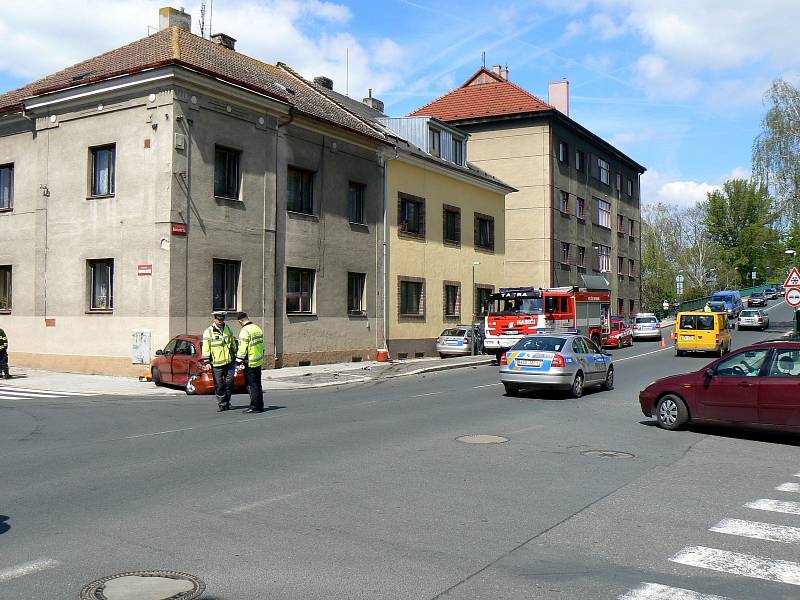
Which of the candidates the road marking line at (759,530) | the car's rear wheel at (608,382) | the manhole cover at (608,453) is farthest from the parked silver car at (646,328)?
the road marking line at (759,530)

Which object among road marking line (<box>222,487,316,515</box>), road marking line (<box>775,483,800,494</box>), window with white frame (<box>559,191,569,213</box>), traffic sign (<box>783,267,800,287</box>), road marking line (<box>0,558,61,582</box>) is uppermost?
window with white frame (<box>559,191,569,213</box>)

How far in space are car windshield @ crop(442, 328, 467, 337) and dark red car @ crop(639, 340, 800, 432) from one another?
20321 millimetres

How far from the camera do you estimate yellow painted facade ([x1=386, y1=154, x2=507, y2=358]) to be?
3269cm

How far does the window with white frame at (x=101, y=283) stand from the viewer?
78.9ft

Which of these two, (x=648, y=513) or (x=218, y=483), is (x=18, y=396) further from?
(x=648, y=513)

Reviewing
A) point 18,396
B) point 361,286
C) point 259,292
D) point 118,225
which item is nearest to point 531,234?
point 361,286

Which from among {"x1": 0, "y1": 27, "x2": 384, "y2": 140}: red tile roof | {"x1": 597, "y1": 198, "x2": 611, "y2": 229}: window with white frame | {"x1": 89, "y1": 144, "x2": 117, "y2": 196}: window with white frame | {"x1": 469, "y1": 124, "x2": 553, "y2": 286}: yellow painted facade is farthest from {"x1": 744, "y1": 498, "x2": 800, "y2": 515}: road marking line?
{"x1": 597, "y1": 198, "x2": 611, "y2": 229}: window with white frame

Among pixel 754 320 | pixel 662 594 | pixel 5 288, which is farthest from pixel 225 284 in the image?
pixel 754 320

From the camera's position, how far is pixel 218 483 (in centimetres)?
824

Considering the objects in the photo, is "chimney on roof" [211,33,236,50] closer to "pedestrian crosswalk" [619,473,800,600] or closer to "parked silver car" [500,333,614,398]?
"parked silver car" [500,333,614,398]

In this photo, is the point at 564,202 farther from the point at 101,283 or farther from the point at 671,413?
the point at 671,413

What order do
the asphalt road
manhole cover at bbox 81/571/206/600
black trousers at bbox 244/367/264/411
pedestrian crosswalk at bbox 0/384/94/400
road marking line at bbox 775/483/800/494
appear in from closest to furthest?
manhole cover at bbox 81/571/206/600
the asphalt road
road marking line at bbox 775/483/800/494
black trousers at bbox 244/367/264/411
pedestrian crosswalk at bbox 0/384/94/400

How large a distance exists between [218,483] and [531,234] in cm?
4098

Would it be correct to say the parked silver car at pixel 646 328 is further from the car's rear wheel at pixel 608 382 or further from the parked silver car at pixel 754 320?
the car's rear wheel at pixel 608 382
